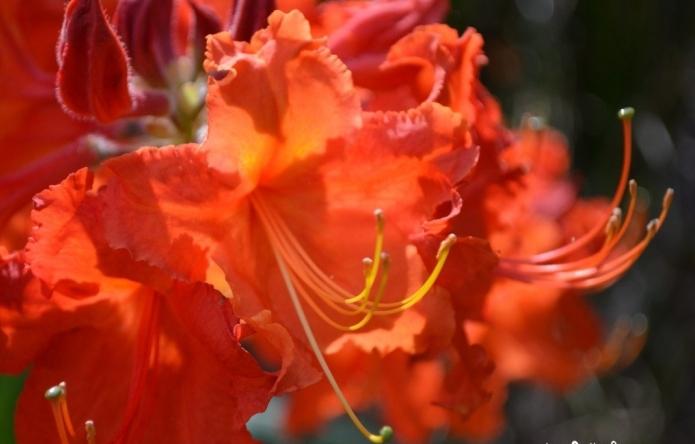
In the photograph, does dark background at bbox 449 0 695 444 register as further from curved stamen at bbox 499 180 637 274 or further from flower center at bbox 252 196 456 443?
flower center at bbox 252 196 456 443

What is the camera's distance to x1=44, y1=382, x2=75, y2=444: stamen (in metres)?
0.99

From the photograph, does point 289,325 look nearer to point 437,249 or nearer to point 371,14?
point 437,249

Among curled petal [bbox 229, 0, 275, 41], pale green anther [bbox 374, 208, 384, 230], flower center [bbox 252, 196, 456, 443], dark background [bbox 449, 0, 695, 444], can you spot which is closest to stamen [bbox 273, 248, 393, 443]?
flower center [bbox 252, 196, 456, 443]

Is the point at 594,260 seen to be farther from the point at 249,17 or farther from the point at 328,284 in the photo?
the point at 249,17

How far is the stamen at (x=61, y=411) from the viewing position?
0.99m

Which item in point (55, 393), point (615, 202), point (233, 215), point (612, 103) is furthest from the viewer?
point (612, 103)

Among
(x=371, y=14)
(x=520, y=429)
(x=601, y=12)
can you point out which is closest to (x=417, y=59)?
(x=371, y=14)

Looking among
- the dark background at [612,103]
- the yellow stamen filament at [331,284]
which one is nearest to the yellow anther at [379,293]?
the yellow stamen filament at [331,284]

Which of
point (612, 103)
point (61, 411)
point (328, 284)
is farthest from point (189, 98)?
point (612, 103)

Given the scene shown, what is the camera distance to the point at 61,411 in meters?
1.01

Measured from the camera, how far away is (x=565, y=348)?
1.88 meters

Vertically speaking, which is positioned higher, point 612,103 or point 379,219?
point 379,219

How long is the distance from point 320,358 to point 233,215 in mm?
161

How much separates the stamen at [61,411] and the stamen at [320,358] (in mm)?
215
